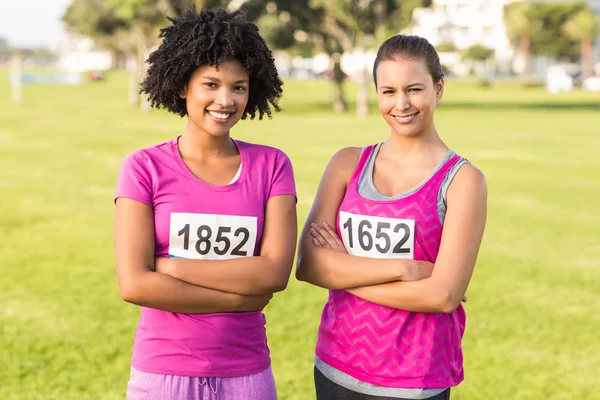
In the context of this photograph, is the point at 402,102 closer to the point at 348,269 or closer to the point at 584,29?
the point at 348,269

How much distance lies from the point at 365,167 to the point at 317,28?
3826cm

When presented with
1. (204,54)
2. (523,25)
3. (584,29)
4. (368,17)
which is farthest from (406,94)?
(523,25)

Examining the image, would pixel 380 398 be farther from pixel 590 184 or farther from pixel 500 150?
pixel 500 150

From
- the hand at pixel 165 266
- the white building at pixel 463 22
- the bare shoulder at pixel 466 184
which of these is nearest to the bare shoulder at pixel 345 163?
the bare shoulder at pixel 466 184

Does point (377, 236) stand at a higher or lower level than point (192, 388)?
higher

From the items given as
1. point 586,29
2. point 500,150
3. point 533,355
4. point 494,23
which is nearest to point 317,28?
point 500,150

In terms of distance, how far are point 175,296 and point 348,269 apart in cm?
64

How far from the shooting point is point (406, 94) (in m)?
3.04

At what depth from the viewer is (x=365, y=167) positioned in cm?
317

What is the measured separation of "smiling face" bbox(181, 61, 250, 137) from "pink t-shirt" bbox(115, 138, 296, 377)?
17cm

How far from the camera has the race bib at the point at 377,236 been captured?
3.00 metres

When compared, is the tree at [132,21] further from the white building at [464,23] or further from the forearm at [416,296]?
the white building at [464,23]

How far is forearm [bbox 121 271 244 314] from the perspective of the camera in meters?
2.94

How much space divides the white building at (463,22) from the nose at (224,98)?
129 metres
